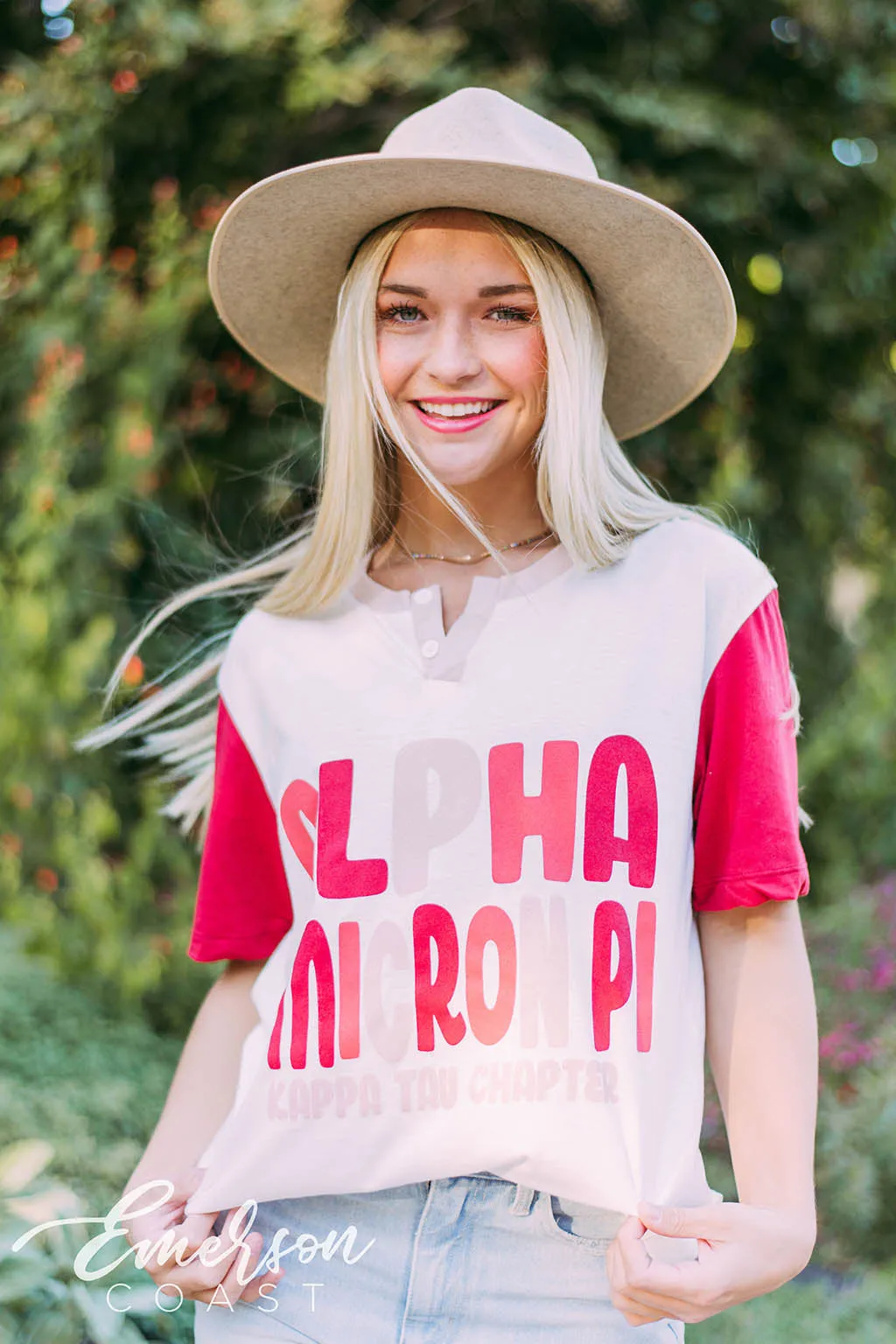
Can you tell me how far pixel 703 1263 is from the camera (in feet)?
4.11

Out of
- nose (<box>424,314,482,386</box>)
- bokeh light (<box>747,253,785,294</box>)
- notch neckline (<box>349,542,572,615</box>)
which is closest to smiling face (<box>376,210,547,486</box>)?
nose (<box>424,314,482,386</box>)

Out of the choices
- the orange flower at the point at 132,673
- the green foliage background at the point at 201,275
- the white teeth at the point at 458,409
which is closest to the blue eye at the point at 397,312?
the white teeth at the point at 458,409

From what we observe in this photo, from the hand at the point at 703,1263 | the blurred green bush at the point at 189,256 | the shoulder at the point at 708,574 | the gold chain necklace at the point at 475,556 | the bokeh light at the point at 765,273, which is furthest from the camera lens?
the bokeh light at the point at 765,273

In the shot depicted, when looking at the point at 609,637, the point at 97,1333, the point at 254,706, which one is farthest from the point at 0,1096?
the point at 609,637

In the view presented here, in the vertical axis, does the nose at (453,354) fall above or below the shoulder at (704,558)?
above

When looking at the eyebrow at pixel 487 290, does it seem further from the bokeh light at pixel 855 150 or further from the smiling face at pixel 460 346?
the bokeh light at pixel 855 150

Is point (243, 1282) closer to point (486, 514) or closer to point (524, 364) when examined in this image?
point (486, 514)

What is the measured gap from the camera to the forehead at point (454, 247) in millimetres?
1578

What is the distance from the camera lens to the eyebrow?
1.57m

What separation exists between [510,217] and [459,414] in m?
0.24

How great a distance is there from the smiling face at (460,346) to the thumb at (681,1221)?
842 mm

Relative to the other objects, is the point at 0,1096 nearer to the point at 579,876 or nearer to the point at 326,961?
the point at 326,961

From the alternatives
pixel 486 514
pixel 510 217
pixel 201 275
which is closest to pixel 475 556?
pixel 486 514

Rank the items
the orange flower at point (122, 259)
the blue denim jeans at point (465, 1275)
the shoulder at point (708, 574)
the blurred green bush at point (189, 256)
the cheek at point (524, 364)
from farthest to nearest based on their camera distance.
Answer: the orange flower at point (122, 259) → the blurred green bush at point (189, 256) → the cheek at point (524, 364) → the shoulder at point (708, 574) → the blue denim jeans at point (465, 1275)
